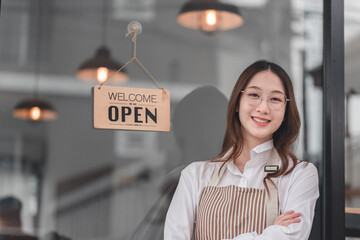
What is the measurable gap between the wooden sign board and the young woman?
0.79ft

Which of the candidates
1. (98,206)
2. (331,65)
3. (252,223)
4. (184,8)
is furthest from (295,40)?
(98,206)

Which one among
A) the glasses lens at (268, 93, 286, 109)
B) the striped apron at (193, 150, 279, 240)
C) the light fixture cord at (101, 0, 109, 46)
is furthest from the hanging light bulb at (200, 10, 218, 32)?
the striped apron at (193, 150, 279, 240)

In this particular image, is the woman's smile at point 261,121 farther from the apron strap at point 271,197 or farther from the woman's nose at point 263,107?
the apron strap at point 271,197

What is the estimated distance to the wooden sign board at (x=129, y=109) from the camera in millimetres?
1657

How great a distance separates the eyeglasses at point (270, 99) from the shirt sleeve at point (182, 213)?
0.36 meters

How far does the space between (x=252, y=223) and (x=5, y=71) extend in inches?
47.6

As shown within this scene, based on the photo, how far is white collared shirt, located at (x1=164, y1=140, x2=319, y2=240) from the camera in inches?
58.4

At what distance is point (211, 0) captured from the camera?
6.96 feet

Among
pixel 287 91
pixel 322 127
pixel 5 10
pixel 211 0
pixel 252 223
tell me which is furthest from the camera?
pixel 211 0

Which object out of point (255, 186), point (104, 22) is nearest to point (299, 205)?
point (255, 186)

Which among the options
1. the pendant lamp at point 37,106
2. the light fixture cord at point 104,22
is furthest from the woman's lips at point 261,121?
the pendant lamp at point 37,106

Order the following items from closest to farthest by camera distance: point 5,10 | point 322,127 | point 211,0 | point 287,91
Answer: point 287,91, point 322,127, point 5,10, point 211,0

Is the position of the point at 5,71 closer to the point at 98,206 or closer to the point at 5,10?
the point at 5,10

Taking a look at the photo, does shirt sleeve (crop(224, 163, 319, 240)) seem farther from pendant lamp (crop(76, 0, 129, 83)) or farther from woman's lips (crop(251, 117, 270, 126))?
pendant lamp (crop(76, 0, 129, 83))
